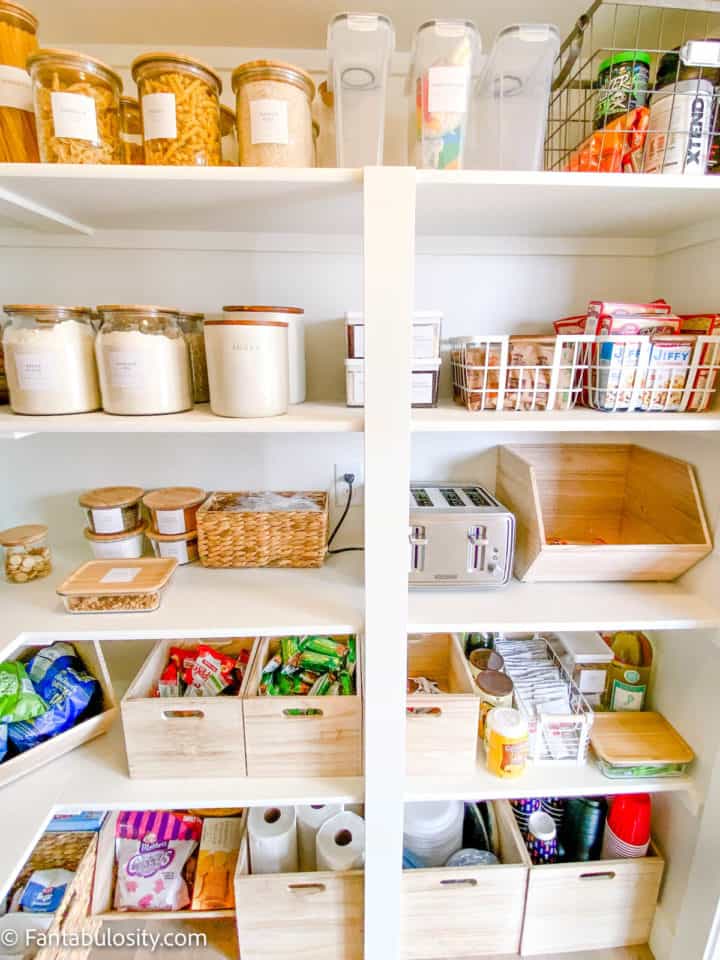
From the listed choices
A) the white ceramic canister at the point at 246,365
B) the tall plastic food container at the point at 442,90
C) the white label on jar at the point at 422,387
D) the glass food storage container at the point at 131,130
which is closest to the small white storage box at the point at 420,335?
the white label on jar at the point at 422,387

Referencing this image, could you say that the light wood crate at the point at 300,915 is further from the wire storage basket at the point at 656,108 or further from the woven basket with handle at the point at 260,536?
the wire storage basket at the point at 656,108

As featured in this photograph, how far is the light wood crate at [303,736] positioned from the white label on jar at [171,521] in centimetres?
38

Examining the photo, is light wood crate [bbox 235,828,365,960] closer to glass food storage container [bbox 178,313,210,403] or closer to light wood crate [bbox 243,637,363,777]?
light wood crate [bbox 243,637,363,777]

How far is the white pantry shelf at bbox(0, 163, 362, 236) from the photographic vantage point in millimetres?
742

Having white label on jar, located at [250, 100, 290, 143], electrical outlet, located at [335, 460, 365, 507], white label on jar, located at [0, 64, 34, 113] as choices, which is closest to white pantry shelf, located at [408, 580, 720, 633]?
electrical outlet, located at [335, 460, 365, 507]

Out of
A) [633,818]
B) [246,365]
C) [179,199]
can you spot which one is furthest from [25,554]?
[633,818]

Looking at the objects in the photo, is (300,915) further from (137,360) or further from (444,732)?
(137,360)

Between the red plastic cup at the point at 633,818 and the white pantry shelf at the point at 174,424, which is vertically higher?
the white pantry shelf at the point at 174,424

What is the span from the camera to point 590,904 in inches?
47.1

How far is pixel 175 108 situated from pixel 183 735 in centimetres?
113

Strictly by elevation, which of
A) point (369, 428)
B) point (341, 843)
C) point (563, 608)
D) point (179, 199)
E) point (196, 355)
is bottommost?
point (341, 843)

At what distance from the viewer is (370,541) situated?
0.86m

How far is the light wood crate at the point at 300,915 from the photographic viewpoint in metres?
1.11

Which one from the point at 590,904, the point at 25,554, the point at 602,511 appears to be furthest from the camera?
the point at 602,511
